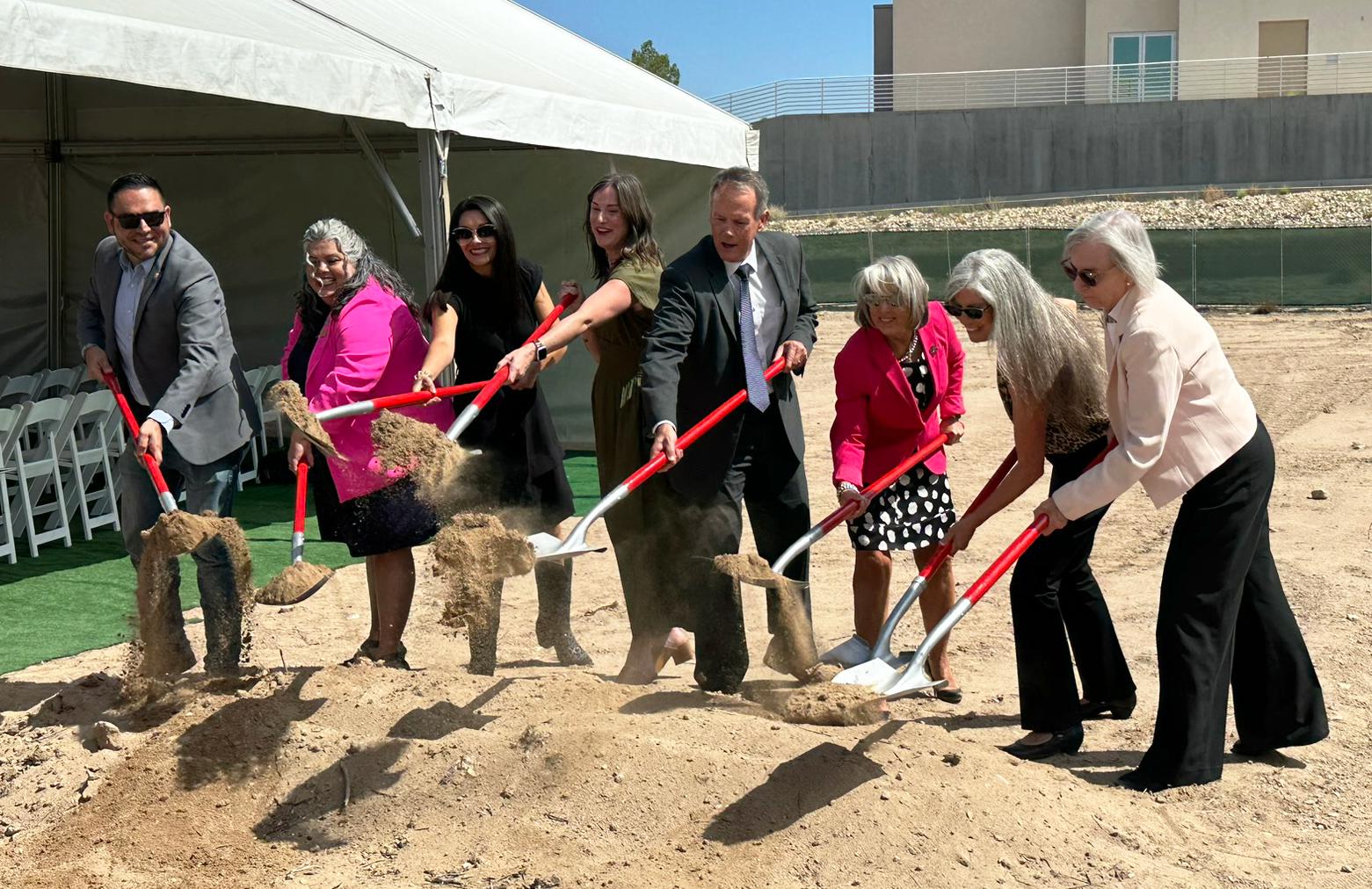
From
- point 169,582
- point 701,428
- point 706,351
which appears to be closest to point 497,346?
point 706,351

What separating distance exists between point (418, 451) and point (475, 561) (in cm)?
46

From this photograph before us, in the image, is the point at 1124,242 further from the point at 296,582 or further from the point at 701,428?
the point at 296,582

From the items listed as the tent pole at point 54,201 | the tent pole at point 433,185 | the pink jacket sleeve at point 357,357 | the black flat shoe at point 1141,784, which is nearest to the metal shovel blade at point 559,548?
the pink jacket sleeve at point 357,357

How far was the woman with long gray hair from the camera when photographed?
3.86 m

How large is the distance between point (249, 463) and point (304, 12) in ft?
12.1

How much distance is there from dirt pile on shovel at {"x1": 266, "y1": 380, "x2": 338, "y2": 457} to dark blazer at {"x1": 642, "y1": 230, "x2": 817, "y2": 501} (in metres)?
0.96

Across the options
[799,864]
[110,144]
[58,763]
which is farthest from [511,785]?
[110,144]

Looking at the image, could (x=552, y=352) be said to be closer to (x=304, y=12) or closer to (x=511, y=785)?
(x=511, y=785)

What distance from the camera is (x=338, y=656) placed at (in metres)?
5.35

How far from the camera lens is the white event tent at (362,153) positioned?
22.3 ft

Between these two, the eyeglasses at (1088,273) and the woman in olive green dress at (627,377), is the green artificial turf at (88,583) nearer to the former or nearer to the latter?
the woman in olive green dress at (627,377)

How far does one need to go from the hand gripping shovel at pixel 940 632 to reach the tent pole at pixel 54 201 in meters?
8.78

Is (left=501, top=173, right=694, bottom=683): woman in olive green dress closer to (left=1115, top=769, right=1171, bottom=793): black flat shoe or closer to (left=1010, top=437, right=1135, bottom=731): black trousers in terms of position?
(left=1010, top=437, right=1135, bottom=731): black trousers

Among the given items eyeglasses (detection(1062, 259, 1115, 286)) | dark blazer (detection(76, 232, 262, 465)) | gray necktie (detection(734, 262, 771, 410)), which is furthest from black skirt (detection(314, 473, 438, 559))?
eyeglasses (detection(1062, 259, 1115, 286))
